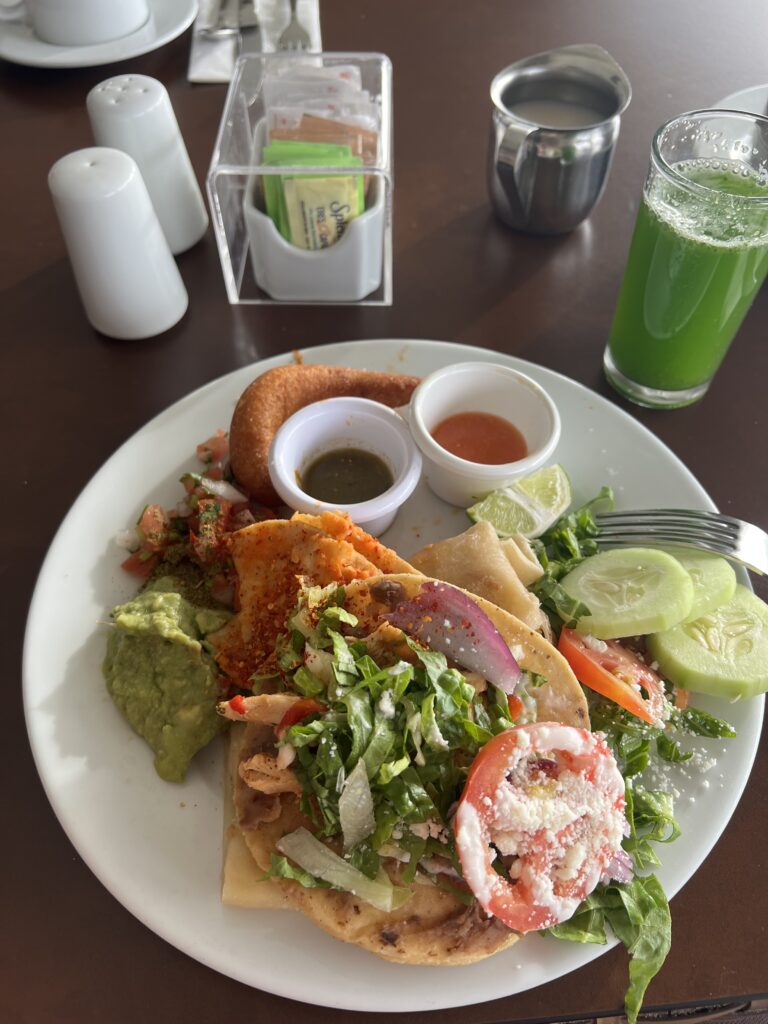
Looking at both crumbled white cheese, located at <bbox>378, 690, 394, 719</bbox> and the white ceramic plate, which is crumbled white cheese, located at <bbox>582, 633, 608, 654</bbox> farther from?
crumbled white cheese, located at <bbox>378, 690, 394, 719</bbox>

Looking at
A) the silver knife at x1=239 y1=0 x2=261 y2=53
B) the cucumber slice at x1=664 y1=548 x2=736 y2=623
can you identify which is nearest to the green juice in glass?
the cucumber slice at x1=664 y1=548 x2=736 y2=623

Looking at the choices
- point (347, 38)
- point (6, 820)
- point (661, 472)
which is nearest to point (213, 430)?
point (6, 820)

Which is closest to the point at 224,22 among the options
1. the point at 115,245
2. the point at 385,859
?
the point at 115,245

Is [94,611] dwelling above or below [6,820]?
above

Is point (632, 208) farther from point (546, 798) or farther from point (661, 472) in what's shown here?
point (546, 798)

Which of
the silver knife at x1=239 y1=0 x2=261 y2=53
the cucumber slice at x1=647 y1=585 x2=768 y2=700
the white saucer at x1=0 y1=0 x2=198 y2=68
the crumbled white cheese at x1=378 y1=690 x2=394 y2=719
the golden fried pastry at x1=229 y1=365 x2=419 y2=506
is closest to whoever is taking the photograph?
the crumbled white cheese at x1=378 y1=690 x2=394 y2=719

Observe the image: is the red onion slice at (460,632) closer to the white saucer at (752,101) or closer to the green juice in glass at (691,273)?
the green juice in glass at (691,273)
